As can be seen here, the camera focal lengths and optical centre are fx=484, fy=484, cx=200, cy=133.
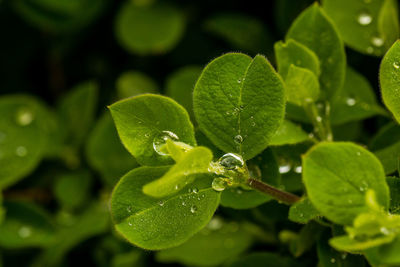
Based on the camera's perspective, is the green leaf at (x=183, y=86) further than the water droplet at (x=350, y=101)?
Yes

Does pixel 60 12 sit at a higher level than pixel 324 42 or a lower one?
lower

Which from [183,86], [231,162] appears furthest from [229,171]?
[183,86]

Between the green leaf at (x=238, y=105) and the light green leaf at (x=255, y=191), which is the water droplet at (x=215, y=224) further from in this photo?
the green leaf at (x=238, y=105)

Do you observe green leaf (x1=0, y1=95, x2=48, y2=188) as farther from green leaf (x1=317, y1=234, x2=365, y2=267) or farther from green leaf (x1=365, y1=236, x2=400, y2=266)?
green leaf (x1=365, y1=236, x2=400, y2=266)

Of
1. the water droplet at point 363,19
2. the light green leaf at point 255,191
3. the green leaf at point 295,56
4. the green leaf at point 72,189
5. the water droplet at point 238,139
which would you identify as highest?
the green leaf at point 295,56

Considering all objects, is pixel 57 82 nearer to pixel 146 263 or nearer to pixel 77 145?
pixel 77 145

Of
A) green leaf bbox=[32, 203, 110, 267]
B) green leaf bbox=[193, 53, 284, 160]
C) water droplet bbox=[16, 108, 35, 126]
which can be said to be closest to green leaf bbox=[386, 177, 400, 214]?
green leaf bbox=[193, 53, 284, 160]

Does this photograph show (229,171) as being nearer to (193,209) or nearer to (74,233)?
(193,209)

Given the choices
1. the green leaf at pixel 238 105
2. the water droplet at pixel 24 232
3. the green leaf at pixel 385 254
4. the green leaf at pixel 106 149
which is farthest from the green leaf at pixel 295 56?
the water droplet at pixel 24 232
